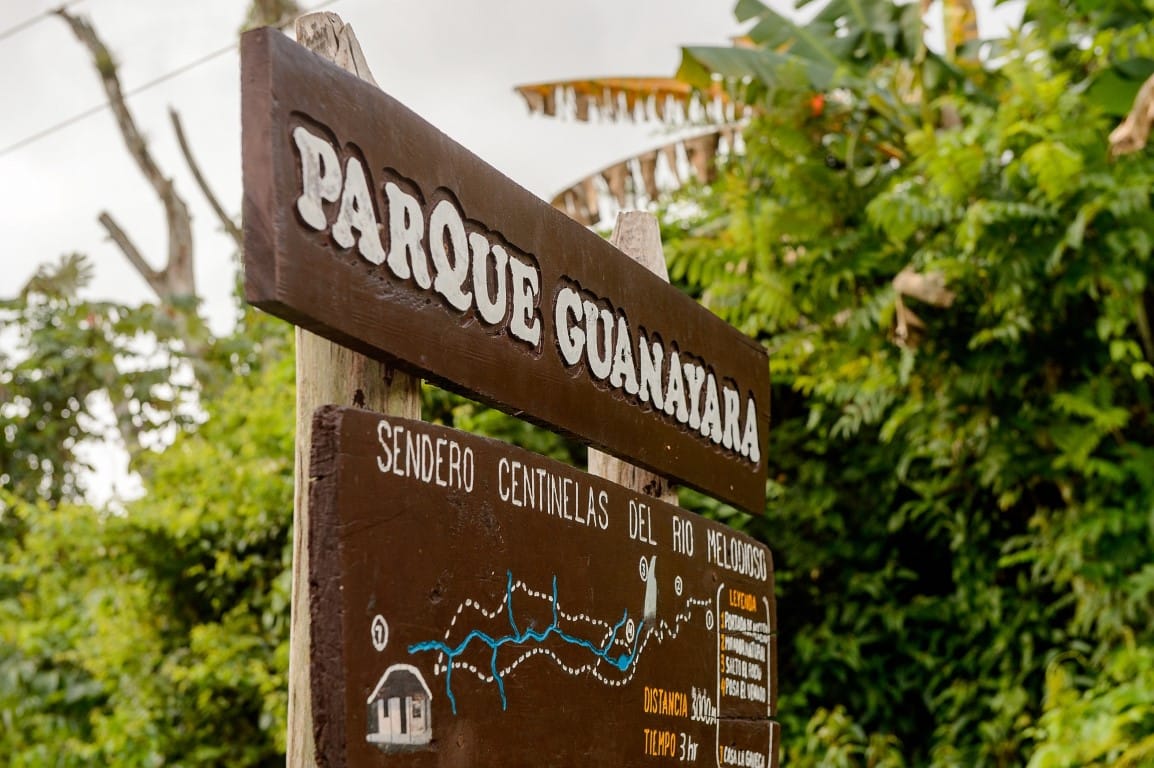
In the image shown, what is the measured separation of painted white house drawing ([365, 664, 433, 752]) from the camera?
1729 millimetres

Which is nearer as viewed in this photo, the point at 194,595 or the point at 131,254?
the point at 194,595

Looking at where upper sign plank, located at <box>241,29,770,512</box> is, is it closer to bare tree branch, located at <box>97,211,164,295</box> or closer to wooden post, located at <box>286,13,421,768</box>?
wooden post, located at <box>286,13,421,768</box>

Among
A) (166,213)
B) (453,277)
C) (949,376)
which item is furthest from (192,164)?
(453,277)

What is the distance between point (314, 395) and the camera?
203 cm

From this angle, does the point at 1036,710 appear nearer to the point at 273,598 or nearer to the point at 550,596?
the point at 273,598

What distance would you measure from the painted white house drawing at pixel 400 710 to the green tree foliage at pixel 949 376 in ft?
12.7

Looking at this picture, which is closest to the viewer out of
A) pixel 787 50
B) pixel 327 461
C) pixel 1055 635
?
pixel 327 461

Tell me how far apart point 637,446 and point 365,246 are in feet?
3.24

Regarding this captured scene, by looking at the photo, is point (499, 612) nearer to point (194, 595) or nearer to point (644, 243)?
point (644, 243)

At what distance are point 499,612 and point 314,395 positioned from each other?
0.46m

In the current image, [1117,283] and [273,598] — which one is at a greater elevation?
[1117,283]

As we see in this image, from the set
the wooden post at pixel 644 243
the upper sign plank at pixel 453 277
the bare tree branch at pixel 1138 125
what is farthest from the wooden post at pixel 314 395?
the bare tree branch at pixel 1138 125

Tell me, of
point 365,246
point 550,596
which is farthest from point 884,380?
point 365,246

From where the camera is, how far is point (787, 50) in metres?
7.19
